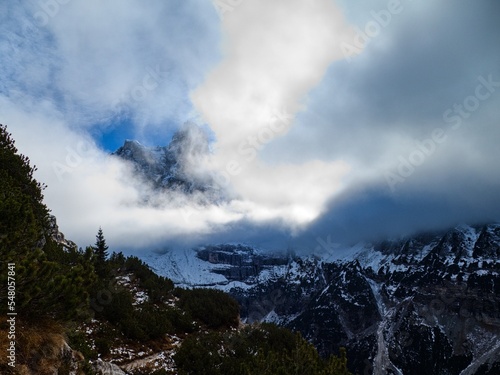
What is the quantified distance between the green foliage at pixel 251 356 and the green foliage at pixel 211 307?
2.99 meters

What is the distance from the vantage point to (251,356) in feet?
73.6

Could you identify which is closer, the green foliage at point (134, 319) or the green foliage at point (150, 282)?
the green foliage at point (134, 319)

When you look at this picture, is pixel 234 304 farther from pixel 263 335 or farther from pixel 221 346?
pixel 221 346

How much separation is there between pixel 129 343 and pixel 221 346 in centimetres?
586

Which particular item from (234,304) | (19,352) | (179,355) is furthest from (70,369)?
(234,304)

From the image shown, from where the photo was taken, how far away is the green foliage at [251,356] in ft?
58.6

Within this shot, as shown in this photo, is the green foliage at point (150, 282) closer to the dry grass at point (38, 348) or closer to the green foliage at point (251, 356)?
the green foliage at point (251, 356)

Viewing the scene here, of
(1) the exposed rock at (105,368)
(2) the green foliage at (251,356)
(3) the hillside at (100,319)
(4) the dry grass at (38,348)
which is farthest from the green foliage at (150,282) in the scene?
(4) the dry grass at (38,348)

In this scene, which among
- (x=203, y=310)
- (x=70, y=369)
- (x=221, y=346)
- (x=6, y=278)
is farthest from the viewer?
(x=203, y=310)

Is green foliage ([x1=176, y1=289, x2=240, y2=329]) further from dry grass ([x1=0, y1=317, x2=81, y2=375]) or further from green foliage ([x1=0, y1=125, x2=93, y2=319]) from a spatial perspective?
dry grass ([x1=0, y1=317, x2=81, y2=375])

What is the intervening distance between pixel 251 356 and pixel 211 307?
958 centimetres

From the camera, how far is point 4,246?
448 inches

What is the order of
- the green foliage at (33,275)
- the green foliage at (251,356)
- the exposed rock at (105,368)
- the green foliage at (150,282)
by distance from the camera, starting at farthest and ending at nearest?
the green foliage at (150,282), the green foliage at (251,356), the exposed rock at (105,368), the green foliage at (33,275)

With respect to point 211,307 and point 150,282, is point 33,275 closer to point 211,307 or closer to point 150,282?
point 211,307
